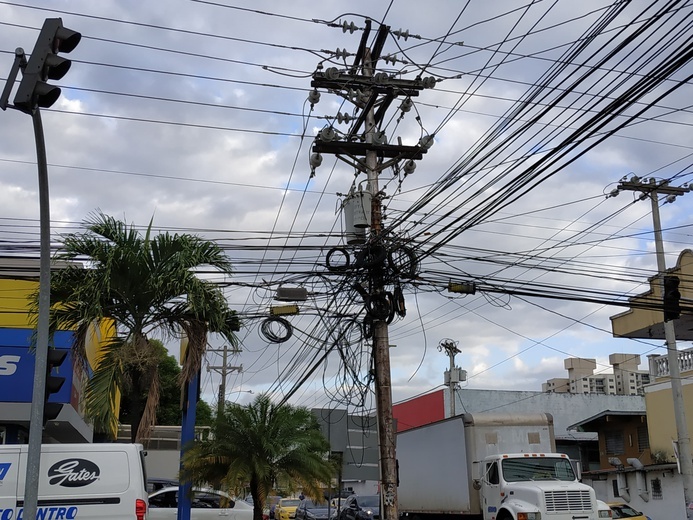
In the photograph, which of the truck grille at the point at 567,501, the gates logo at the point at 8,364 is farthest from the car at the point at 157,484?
the truck grille at the point at 567,501

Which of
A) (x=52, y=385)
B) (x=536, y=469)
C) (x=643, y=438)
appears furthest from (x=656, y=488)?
(x=52, y=385)

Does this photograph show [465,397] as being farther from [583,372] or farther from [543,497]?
[543,497]

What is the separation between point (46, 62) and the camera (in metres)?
7.81

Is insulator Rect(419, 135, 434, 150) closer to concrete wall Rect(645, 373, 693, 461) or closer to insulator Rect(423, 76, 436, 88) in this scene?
insulator Rect(423, 76, 436, 88)

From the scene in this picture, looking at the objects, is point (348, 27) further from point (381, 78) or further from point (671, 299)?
point (671, 299)

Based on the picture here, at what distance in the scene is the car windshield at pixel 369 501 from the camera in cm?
2561

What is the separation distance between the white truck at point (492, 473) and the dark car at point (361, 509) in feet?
4.09

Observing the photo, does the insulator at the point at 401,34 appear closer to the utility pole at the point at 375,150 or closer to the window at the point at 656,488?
the utility pole at the point at 375,150

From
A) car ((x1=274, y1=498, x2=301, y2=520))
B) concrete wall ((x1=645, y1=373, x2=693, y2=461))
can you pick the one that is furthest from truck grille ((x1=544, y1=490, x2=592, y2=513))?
car ((x1=274, y1=498, x2=301, y2=520))

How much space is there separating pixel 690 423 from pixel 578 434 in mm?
12787

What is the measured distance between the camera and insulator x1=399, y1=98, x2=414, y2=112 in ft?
58.3

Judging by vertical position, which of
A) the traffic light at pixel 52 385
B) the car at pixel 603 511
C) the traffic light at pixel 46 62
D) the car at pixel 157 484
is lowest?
the car at pixel 603 511

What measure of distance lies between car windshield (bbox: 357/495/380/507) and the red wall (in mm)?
17658

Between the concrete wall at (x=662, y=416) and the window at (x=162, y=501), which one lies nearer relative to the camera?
the window at (x=162, y=501)
